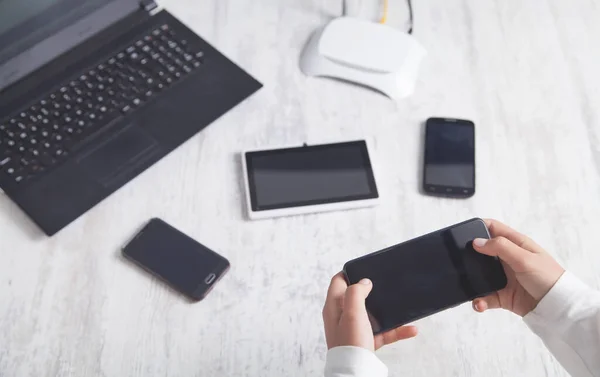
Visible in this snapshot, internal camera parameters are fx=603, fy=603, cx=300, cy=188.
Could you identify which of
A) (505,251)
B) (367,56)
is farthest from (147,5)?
(505,251)

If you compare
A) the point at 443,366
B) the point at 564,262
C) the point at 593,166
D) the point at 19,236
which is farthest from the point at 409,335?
the point at 19,236

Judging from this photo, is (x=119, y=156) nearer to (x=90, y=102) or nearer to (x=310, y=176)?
(x=90, y=102)

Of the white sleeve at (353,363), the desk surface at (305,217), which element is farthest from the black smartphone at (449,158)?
the white sleeve at (353,363)

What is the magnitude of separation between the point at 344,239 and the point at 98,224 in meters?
0.27

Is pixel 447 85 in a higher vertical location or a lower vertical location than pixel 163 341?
higher

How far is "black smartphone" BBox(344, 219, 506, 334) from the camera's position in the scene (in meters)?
0.58

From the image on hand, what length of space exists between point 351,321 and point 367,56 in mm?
362

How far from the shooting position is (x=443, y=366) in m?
0.60

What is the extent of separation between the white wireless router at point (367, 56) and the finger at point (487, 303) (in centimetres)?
27

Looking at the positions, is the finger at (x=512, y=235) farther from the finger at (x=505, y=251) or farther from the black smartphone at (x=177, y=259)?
the black smartphone at (x=177, y=259)

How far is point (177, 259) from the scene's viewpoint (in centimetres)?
64

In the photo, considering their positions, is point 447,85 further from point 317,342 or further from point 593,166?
point 317,342

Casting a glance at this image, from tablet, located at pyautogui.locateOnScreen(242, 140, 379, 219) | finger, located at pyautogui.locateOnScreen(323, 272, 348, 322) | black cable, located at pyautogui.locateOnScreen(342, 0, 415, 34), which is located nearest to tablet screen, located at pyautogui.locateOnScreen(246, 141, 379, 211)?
tablet, located at pyautogui.locateOnScreen(242, 140, 379, 219)

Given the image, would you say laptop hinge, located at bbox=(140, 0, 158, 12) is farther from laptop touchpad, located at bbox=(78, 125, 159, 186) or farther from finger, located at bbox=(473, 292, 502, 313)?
finger, located at bbox=(473, 292, 502, 313)
